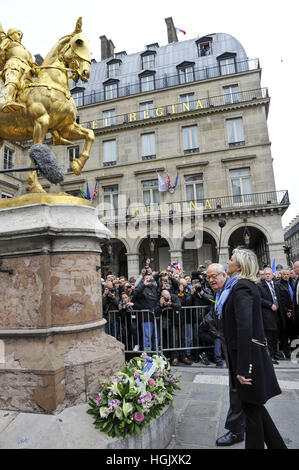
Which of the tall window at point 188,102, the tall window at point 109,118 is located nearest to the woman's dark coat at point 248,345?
the tall window at point 188,102

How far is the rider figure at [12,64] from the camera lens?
11.3 ft

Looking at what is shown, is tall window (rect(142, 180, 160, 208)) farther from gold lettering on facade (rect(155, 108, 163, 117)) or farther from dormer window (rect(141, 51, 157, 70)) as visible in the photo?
dormer window (rect(141, 51, 157, 70))

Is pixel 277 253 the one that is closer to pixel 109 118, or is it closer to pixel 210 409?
pixel 210 409

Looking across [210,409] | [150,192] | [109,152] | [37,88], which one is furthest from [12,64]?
[109,152]

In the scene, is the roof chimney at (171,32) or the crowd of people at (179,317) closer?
the crowd of people at (179,317)

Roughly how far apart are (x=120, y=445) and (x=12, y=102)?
3750mm

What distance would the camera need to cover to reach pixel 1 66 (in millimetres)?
3826

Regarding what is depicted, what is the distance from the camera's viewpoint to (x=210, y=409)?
365 centimetres

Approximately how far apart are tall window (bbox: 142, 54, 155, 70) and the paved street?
26797mm

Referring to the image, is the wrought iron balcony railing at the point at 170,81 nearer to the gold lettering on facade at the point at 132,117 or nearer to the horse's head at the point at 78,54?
the gold lettering on facade at the point at 132,117

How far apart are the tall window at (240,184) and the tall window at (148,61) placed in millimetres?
12981

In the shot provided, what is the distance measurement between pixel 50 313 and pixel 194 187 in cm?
1911
